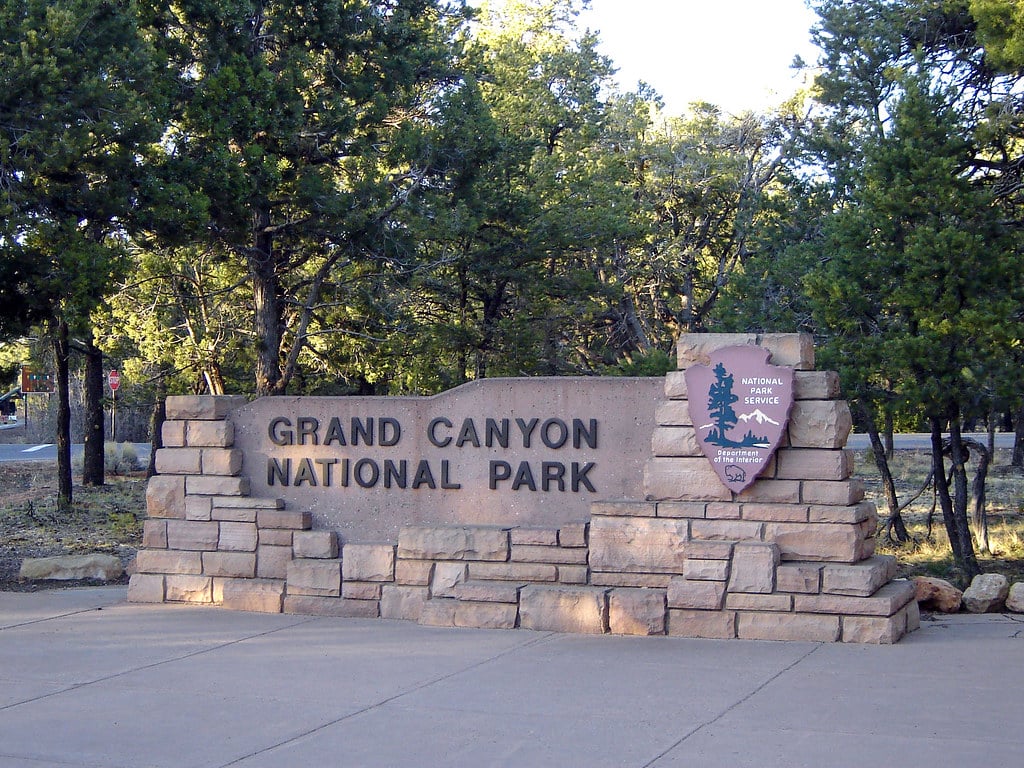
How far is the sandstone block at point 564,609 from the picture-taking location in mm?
9078

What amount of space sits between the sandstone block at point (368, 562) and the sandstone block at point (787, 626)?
2959 millimetres

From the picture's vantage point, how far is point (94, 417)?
83.3 feet

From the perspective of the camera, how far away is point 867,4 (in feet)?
61.0

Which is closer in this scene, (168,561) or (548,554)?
(548,554)

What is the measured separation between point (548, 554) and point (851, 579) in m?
2.36

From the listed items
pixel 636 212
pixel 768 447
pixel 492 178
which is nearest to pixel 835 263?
pixel 768 447

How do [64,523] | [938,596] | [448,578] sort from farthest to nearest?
[64,523]
[938,596]
[448,578]

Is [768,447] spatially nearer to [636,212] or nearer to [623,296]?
[623,296]

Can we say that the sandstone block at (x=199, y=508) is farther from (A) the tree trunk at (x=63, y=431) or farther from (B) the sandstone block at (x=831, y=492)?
(A) the tree trunk at (x=63, y=431)

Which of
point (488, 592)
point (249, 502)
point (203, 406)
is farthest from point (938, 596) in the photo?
point (203, 406)

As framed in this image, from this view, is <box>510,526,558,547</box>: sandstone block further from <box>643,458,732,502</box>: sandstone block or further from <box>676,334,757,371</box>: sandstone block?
<box>676,334,757,371</box>: sandstone block

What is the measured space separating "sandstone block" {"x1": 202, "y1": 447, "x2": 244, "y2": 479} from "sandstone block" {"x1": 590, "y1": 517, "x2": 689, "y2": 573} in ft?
10.9

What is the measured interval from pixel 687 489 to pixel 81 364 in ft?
86.4

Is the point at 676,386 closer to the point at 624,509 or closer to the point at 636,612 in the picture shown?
the point at 624,509
